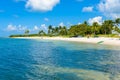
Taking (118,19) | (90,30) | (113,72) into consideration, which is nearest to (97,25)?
(90,30)

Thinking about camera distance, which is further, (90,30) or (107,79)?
(90,30)

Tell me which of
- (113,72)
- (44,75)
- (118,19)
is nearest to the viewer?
(44,75)

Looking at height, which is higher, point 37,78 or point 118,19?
point 118,19

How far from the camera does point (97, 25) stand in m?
147

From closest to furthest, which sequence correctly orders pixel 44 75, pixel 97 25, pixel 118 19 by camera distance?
1. pixel 44 75
2. pixel 118 19
3. pixel 97 25

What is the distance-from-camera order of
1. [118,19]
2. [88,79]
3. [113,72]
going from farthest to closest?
[118,19] → [113,72] → [88,79]

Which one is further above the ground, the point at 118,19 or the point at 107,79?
the point at 118,19

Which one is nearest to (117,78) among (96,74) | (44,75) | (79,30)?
(96,74)

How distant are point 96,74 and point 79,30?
13345cm

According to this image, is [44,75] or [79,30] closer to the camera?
[44,75]

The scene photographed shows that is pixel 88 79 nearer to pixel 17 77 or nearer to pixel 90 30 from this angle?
pixel 17 77

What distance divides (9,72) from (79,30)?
134153mm

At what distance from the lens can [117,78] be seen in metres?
20.5

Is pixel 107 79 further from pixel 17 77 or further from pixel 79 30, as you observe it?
pixel 79 30
